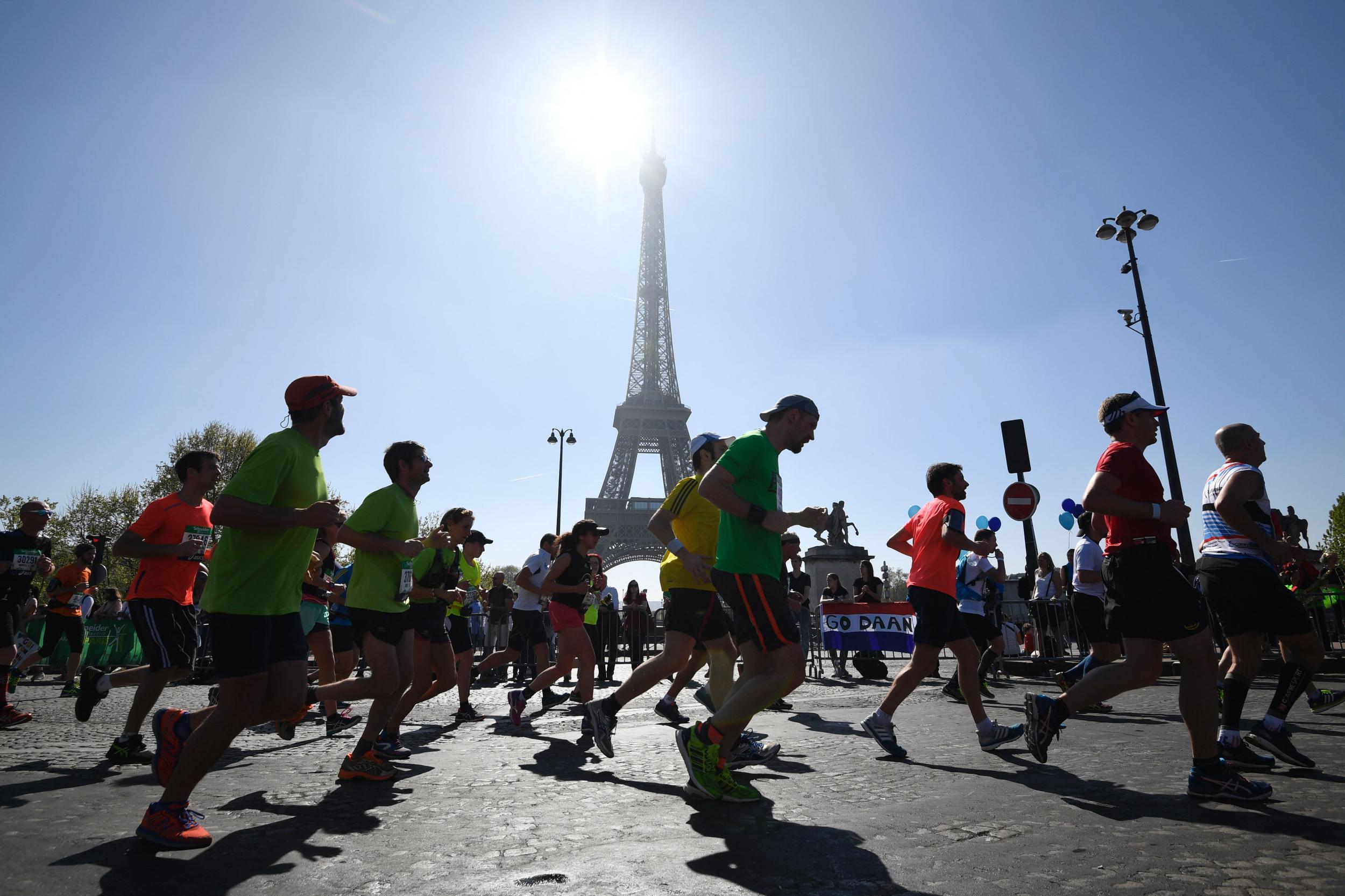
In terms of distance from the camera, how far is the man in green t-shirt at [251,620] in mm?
3082

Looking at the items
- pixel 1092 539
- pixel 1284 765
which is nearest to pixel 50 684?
pixel 1092 539

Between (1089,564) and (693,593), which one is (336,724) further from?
(1089,564)

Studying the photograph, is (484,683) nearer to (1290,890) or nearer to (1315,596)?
(1315,596)

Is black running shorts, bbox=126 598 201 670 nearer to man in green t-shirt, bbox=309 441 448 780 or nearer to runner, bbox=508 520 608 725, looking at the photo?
man in green t-shirt, bbox=309 441 448 780

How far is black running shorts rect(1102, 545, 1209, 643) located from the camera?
148 inches

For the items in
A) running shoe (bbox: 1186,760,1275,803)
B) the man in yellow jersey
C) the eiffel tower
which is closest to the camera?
→ running shoe (bbox: 1186,760,1275,803)

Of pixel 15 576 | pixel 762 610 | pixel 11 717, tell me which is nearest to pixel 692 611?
pixel 762 610

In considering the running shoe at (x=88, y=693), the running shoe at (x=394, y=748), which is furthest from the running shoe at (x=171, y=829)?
the running shoe at (x=88, y=693)

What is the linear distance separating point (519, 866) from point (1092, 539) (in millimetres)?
7189

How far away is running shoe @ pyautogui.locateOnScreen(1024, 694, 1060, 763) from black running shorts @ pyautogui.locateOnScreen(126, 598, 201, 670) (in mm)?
4950

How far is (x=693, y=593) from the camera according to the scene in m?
5.55

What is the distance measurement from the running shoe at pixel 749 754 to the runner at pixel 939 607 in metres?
0.69

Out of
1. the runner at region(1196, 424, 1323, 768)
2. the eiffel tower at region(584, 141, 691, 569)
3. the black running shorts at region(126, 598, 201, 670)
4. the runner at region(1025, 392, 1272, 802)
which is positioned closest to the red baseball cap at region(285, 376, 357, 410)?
the black running shorts at region(126, 598, 201, 670)

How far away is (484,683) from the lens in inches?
511
